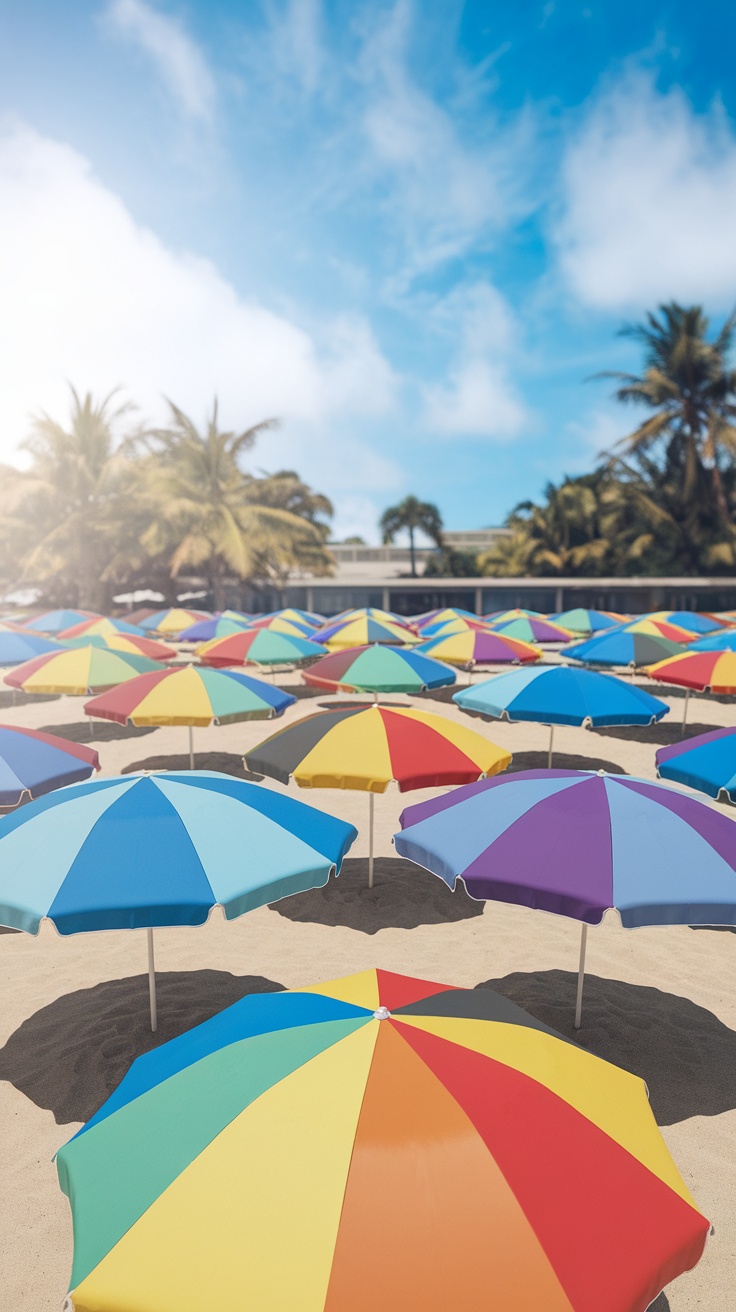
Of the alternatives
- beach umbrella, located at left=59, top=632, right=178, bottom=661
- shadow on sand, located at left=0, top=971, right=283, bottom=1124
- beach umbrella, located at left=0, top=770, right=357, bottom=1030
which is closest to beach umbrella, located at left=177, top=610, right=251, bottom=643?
beach umbrella, located at left=59, top=632, right=178, bottom=661

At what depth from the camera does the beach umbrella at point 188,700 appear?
29.2 feet

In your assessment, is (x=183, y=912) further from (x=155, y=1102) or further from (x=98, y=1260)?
(x=98, y=1260)

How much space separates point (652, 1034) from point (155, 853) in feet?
11.5

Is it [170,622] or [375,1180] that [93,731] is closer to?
[170,622]

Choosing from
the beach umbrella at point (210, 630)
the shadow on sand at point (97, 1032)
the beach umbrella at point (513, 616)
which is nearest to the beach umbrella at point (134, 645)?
the beach umbrella at point (210, 630)

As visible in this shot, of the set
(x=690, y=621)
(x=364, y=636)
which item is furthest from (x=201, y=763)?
(x=690, y=621)

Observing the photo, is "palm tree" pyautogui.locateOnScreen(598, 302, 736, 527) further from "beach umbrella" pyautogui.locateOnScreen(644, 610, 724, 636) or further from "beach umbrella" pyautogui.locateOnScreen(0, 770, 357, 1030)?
"beach umbrella" pyautogui.locateOnScreen(0, 770, 357, 1030)

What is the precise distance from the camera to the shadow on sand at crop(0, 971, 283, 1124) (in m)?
4.38

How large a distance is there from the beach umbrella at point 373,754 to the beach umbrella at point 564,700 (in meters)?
2.41

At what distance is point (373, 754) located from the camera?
6.19 m

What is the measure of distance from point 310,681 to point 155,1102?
8.91 metres

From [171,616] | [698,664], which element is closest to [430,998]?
[698,664]

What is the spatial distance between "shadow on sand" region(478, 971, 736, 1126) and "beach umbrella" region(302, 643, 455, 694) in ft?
16.6

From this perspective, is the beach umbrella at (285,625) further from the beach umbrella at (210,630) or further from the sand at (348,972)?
the sand at (348,972)
